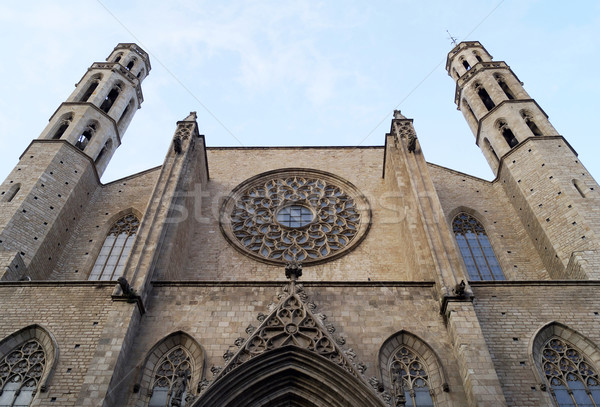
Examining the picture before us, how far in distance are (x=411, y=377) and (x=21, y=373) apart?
733cm

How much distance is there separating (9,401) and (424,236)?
29.8 ft

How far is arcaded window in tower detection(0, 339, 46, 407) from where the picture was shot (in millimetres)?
8969

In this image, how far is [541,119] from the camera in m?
16.6

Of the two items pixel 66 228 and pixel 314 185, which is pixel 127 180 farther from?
pixel 314 185

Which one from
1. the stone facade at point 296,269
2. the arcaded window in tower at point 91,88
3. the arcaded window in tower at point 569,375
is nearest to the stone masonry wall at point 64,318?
the stone facade at point 296,269

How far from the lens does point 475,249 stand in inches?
574

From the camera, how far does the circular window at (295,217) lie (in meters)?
14.5

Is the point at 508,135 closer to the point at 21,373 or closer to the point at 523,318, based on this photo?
the point at 523,318

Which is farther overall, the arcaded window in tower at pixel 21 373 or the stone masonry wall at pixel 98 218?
the stone masonry wall at pixel 98 218

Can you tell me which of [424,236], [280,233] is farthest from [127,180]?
[424,236]

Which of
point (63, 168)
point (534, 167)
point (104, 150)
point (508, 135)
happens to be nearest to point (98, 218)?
point (63, 168)

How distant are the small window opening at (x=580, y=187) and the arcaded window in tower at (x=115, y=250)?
12.3 metres

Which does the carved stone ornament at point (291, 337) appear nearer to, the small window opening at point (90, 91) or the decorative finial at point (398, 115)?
the decorative finial at point (398, 115)

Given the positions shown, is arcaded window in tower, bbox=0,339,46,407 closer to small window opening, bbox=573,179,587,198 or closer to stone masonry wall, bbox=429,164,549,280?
stone masonry wall, bbox=429,164,549,280
